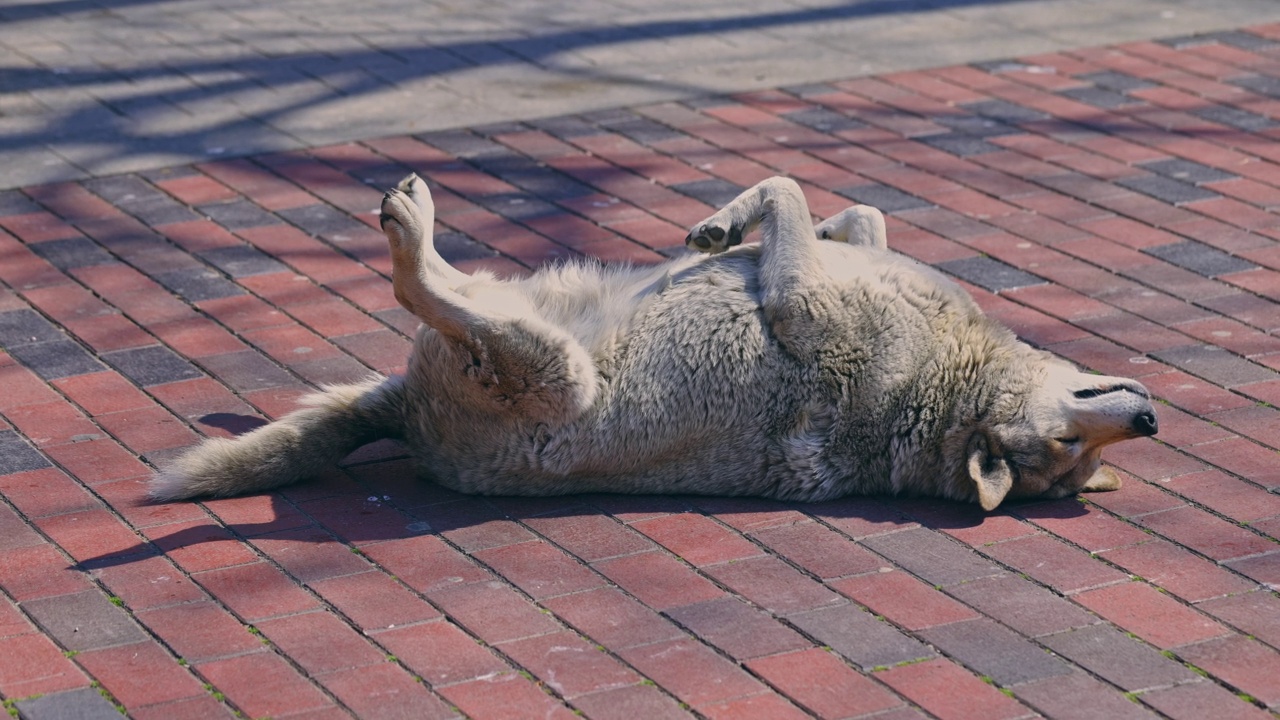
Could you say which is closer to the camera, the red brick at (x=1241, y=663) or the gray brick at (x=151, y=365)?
the red brick at (x=1241, y=663)

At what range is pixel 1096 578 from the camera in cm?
447

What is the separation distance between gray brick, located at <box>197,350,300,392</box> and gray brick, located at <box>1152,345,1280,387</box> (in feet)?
10.3

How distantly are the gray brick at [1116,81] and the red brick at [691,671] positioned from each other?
578cm

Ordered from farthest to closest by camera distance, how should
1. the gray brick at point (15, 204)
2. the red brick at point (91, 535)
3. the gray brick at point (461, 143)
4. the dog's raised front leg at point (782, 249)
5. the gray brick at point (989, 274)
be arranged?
the gray brick at point (461, 143), the gray brick at point (15, 204), the gray brick at point (989, 274), the dog's raised front leg at point (782, 249), the red brick at point (91, 535)

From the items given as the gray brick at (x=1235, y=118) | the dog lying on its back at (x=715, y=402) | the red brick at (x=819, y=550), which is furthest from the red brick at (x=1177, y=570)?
the gray brick at (x=1235, y=118)

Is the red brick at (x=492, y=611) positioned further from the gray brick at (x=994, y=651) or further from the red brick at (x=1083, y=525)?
the red brick at (x=1083, y=525)

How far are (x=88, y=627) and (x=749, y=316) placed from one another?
6.83 ft

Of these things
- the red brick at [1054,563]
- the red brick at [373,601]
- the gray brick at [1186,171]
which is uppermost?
the gray brick at [1186,171]

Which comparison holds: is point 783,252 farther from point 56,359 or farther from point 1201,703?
point 56,359

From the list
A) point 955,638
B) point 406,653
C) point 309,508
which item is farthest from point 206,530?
point 955,638

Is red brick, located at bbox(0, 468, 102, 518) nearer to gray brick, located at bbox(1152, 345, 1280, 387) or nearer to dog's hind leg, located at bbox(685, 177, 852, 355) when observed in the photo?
dog's hind leg, located at bbox(685, 177, 852, 355)

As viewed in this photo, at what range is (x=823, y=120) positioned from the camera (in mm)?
8344

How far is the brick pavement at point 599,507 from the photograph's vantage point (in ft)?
12.9

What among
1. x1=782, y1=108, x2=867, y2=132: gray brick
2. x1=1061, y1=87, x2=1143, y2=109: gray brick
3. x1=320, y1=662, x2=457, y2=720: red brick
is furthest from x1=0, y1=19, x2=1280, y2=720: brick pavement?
x1=1061, y1=87, x2=1143, y2=109: gray brick
